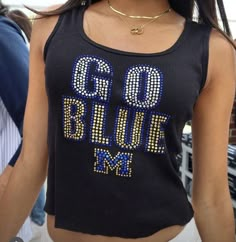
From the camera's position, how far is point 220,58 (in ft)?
2.31

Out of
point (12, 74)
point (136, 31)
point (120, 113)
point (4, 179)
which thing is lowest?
point (4, 179)

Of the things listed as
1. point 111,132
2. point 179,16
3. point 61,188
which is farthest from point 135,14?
point 61,188

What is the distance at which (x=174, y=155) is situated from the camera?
28.6 inches

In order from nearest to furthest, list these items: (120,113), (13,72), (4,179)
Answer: (120,113), (4,179), (13,72)

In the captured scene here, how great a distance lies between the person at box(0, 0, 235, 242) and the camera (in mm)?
666

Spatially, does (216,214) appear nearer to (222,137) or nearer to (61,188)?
(222,137)

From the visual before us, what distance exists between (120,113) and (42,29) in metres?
0.24

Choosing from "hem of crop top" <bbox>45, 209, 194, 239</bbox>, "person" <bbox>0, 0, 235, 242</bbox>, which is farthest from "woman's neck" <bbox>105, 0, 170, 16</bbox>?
"hem of crop top" <bbox>45, 209, 194, 239</bbox>

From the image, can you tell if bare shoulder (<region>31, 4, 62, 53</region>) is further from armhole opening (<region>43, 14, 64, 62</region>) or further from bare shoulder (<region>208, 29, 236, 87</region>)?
bare shoulder (<region>208, 29, 236, 87</region>)

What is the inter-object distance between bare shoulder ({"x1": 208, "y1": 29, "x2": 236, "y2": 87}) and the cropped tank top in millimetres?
16

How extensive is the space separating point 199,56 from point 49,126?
32cm

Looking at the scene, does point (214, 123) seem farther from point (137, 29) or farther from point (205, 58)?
point (137, 29)

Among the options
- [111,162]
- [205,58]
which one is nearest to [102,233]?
[111,162]

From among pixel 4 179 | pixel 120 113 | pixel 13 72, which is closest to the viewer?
pixel 120 113
